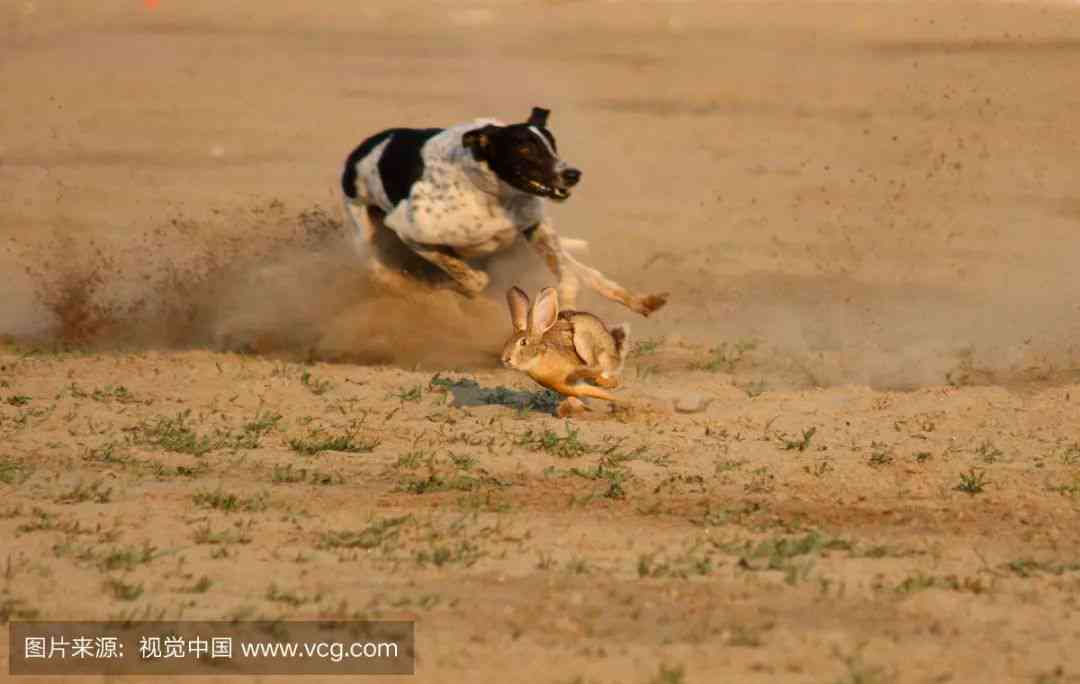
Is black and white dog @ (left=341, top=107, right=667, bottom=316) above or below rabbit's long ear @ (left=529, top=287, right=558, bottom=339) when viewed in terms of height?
above

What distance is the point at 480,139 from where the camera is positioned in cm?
1019

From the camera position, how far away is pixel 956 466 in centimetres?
721

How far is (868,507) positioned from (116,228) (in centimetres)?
1081

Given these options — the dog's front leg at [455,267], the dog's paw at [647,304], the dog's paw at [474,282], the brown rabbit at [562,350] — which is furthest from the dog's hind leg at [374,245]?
the brown rabbit at [562,350]

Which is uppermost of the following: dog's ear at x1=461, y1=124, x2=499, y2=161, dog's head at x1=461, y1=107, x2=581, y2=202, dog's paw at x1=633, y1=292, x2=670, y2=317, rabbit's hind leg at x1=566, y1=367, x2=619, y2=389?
dog's ear at x1=461, y1=124, x2=499, y2=161

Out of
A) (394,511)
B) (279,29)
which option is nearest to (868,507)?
(394,511)

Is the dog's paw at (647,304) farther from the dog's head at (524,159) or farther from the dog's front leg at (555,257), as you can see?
the dog's head at (524,159)

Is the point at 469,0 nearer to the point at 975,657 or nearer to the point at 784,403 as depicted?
the point at 784,403

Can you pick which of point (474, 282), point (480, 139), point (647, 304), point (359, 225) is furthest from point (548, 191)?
point (359, 225)

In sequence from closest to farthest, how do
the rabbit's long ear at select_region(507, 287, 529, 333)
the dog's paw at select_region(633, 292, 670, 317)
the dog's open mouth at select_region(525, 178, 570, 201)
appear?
the rabbit's long ear at select_region(507, 287, 529, 333) < the dog's open mouth at select_region(525, 178, 570, 201) < the dog's paw at select_region(633, 292, 670, 317)

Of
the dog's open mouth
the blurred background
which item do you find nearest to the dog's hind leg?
the blurred background

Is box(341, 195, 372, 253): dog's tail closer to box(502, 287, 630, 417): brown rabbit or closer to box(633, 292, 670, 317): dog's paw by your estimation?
box(633, 292, 670, 317): dog's paw

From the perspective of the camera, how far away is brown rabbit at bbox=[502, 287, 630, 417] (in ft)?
26.1

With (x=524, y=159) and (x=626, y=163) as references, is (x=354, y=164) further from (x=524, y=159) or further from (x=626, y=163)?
(x=626, y=163)
